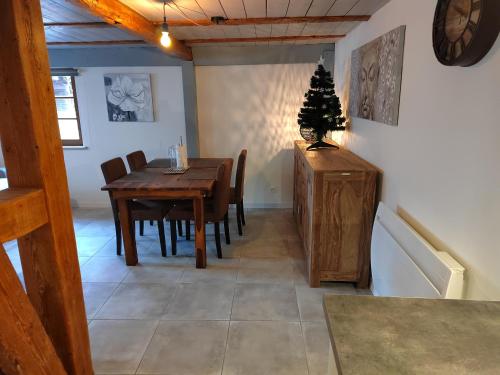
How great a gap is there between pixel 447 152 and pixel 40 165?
170 centimetres

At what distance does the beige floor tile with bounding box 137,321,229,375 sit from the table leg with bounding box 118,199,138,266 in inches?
38.7

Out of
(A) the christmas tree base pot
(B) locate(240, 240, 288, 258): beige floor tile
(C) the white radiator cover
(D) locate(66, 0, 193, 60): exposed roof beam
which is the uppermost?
(D) locate(66, 0, 193, 60): exposed roof beam

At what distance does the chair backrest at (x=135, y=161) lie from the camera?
3.81 metres

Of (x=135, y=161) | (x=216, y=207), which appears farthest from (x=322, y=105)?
(x=135, y=161)

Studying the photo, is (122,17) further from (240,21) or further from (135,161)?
(135,161)

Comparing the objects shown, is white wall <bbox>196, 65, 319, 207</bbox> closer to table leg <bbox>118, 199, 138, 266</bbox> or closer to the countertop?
table leg <bbox>118, 199, 138, 266</bbox>

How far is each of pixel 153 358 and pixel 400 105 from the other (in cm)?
213

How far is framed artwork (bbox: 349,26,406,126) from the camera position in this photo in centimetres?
214

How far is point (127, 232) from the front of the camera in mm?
3115

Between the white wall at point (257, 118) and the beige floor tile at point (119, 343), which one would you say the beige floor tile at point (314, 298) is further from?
the white wall at point (257, 118)

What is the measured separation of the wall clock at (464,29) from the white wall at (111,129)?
353 centimetres

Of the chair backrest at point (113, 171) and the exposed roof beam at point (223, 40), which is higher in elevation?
the exposed roof beam at point (223, 40)

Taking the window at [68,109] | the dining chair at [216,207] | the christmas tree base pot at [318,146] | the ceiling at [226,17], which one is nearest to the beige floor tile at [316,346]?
the dining chair at [216,207]

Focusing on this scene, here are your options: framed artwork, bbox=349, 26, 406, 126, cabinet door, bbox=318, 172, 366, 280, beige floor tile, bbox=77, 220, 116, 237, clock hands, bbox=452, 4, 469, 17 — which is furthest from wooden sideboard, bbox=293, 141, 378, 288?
beige floor tile, bbox=77, 220, 116, 237
